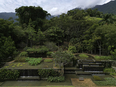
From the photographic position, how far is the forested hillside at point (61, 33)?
12019mm

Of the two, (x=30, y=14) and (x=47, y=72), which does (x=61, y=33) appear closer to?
(x=30, y=14)

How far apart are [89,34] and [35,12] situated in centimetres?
1414

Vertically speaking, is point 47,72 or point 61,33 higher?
point 61,33

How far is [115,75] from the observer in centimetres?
914

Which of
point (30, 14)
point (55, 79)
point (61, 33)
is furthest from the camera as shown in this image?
point (30, 14)

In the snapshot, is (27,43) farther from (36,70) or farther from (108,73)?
(108,73)

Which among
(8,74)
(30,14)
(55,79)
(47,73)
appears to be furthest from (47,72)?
(30,14)

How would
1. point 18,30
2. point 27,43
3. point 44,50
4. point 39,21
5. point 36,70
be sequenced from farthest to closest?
point 39,21, point 27,43, point 18,30, point 44,50, point 36,70

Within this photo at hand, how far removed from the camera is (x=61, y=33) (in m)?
17.3

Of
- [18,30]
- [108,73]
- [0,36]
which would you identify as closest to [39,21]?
[18,30]

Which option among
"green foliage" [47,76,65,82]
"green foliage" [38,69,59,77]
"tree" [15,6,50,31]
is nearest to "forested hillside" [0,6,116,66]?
"tree" [15,6,50,31]

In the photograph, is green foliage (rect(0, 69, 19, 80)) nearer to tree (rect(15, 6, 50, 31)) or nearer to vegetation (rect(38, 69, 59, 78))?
vegetation (rect(38, 69, 59, 78))

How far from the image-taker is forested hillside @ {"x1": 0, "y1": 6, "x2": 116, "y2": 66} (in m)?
12.0

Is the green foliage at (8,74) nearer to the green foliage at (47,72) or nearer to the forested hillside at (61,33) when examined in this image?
the green foliage at (47,72)
